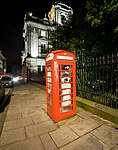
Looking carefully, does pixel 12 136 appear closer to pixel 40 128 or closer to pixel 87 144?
pixel 40 128

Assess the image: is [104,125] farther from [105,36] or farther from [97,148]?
[105,36]

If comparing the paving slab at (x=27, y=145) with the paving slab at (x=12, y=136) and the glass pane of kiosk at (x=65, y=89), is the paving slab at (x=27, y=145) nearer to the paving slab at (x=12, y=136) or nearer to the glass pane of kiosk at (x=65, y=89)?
the paving slab at (x=12, y=136)

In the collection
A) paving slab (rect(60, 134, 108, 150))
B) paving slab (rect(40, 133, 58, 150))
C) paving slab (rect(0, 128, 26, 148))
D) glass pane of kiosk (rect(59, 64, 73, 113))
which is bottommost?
paving slab (rect(0, 128, 26, 148))

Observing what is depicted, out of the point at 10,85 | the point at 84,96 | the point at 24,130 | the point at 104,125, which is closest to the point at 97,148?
the point at 104,125

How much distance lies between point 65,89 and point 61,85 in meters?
0.23

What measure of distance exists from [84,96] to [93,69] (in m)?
1.34

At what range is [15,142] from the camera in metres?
3.09

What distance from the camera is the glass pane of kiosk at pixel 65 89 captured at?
13.9 ft

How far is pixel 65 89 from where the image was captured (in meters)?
4.34

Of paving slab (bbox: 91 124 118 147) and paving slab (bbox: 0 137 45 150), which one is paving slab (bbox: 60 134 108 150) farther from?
paving slab (bbox: 0 137 45 150)

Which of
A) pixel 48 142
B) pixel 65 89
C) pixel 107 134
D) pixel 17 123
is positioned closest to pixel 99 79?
pixel 65 89

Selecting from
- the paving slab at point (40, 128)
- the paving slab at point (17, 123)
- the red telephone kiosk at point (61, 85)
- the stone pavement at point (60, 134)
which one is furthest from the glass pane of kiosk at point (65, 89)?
the paving slab at point (17, 123)

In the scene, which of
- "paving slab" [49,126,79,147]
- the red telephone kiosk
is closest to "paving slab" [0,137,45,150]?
"paving slab" [49,126,79,147]

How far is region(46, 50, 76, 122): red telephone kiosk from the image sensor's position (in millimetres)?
4023
